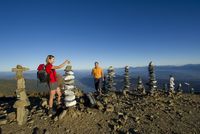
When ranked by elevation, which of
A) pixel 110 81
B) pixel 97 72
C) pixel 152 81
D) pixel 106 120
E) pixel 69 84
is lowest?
pixel 106 120

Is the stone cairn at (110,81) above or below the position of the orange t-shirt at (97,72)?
below

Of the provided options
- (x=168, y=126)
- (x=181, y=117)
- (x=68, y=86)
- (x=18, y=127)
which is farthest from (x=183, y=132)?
(x=18, y=127)

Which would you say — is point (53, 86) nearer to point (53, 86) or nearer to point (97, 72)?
point (53, 86)

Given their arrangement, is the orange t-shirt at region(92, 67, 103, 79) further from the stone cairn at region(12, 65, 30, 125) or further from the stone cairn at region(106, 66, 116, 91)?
the stone cairn at region(12, 65, 30, 125)

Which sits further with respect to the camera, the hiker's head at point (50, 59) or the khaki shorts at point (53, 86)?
the khaki shorts at point (53, 86)

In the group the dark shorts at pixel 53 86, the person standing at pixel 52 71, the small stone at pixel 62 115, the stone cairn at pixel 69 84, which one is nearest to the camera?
the person standing at pixel 52 71

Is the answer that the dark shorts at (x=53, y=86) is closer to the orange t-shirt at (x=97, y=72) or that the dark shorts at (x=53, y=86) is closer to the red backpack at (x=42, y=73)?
the red backpack at (x=42, y=73)

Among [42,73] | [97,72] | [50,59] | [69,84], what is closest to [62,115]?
[69,84]

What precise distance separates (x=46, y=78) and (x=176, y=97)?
51.8 ft

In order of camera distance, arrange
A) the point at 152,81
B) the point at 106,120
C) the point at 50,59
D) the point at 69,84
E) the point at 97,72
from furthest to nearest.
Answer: the point at 152,81 < the point at 97,72 < the point at 69,84 < the point at 106,120 < the point at 50,59

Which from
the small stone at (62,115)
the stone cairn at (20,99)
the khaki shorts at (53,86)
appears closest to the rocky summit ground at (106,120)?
the small stone at (62,115)

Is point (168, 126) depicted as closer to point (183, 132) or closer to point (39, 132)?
point (183, 132)

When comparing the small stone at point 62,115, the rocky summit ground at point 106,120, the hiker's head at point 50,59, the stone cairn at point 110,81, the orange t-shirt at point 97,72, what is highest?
the hiker's head at point 50,59

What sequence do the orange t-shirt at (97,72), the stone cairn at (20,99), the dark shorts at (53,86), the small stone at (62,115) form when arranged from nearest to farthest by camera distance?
the stone cairn at (20,99) < the dark shorts at (53,86) < the small stone at (62,115) < the orange t-shirt at (97,72)
